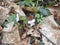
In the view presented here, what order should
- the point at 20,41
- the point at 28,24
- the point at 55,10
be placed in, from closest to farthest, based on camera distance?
the point at 20,41 < the point at 28,24 < the point at 55,10

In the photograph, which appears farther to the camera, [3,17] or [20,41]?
[3,17]

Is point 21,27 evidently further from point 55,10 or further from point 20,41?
point 55,10

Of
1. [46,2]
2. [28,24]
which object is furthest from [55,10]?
[28,24]

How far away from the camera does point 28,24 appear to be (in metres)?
2.58

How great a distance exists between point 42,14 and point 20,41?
48 cm

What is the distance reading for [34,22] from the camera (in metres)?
2.61

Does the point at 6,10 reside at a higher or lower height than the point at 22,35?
higher

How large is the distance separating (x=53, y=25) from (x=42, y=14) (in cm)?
22

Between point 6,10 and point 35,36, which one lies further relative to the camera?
point 6,10

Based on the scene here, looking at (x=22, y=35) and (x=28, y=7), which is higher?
(x=28, y=7)

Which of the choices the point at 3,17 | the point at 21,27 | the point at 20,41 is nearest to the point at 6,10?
the point at 3,17

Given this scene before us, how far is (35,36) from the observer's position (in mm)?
2471

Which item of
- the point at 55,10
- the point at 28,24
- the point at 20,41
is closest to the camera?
the point at 20,41

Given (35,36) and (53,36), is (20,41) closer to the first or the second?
(35,36)
